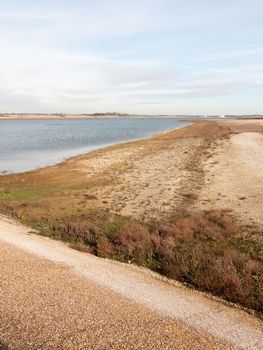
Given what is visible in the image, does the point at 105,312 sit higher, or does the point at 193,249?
the point at 105,312

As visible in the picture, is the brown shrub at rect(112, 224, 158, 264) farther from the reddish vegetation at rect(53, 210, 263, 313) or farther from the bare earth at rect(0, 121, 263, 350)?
the bare earth at rect(0, 121, 263, 350)

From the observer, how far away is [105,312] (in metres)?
9.34

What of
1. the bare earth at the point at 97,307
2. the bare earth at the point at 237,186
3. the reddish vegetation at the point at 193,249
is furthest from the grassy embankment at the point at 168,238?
the bare earth at the point at 237,186

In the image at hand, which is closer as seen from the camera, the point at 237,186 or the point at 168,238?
the point at 168,238

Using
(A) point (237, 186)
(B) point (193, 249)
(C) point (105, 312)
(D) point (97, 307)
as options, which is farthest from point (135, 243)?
(A) point (237, 186)

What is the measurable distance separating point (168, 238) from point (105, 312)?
19.2 ft

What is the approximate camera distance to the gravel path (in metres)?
8.22

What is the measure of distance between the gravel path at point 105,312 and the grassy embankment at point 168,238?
2.65 feet

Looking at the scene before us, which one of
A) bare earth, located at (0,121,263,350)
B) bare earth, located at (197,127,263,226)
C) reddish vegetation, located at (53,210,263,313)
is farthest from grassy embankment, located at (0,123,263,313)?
bare earth, located at (197,127,263,226)

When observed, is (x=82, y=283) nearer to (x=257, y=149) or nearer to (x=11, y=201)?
(x=11, y=201)

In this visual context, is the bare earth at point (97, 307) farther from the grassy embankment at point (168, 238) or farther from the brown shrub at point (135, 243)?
the brown shrub at point (135, 243)

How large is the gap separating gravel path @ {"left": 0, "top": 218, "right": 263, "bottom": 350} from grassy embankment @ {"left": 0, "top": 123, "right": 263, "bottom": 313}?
809mm

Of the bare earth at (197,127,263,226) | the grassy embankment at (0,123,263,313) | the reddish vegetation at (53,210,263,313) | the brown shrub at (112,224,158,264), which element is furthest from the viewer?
the bare earth at (197,127,263,226)

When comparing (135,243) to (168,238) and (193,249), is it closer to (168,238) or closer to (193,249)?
(168,238)
